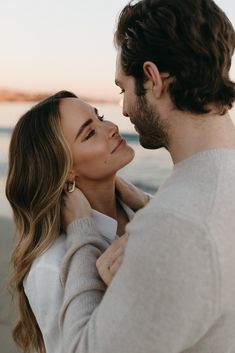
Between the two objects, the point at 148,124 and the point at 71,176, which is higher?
the point at 148,124

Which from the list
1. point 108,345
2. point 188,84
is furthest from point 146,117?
point 108,345

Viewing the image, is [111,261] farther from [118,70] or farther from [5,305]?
[5,305]

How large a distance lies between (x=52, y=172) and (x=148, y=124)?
641 millimetres

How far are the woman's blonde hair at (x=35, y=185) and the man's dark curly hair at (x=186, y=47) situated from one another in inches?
25.2

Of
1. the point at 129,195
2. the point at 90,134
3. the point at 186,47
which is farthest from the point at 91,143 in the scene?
the point at 186,47

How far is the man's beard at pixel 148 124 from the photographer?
154cm

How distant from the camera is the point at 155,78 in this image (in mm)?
1497

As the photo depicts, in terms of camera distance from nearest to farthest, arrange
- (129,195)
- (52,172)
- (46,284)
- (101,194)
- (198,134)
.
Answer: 1. (198,134)
2. (46,284)
3. (52,172)
4. (101,194)
5. (129,195)

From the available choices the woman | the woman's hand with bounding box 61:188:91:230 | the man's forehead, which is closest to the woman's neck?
the woman

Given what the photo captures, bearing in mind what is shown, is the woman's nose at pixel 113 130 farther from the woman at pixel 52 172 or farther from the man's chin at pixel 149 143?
the man's chin at pixel 149 143

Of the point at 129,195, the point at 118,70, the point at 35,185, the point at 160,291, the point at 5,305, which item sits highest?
the point at 118,70

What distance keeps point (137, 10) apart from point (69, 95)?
0.81 meters

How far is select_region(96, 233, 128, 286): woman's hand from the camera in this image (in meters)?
1.39

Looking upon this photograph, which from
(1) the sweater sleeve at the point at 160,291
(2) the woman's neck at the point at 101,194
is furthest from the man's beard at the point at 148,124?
(2) the woman's neck at the point at 101,194
